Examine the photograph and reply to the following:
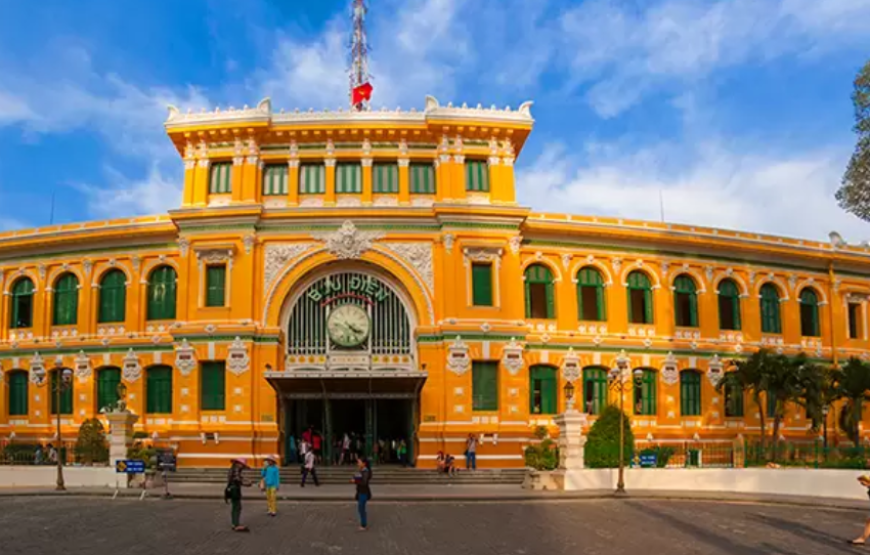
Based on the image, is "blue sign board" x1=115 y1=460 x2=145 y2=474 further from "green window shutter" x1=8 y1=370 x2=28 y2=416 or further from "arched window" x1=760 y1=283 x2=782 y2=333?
"arched window" x1=760 y1=283 x2=782 y2=333

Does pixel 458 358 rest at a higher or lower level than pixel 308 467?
higher

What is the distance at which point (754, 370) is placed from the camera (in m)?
42.2

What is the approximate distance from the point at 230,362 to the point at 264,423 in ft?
9.08

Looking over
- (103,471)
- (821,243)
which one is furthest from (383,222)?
(821,243)

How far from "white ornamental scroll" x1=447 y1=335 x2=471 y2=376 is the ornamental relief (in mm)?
2532

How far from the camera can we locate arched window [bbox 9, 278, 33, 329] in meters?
45.7

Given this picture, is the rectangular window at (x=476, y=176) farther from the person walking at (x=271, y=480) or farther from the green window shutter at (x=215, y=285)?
the person walking at (x=271, y=480)

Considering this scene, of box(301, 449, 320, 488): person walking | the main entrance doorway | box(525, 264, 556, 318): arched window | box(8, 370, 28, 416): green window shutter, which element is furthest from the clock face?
box(8, 370, 28, 416): green window shutter

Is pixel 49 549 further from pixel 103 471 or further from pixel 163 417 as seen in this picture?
pixel 163 417

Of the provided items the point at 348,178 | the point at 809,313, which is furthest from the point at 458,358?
the point at 809,313

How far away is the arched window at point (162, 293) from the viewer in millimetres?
43438

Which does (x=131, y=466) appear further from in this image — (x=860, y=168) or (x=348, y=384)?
(x=860, y=168)

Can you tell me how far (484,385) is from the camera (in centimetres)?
4034

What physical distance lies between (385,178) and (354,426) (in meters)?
10.6
